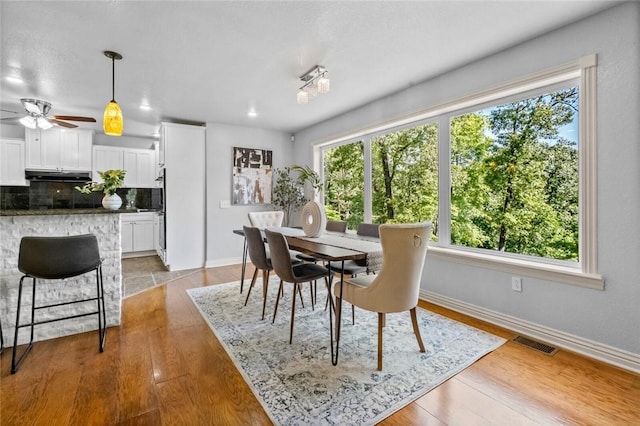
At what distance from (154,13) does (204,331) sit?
8.27 ft

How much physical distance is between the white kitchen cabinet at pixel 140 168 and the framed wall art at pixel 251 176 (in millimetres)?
2057

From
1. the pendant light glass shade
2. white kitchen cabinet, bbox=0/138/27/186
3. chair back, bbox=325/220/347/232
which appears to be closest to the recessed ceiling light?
the pendant light glass shade

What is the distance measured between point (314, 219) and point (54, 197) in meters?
5.59

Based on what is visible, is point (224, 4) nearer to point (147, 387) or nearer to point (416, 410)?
point (147, 387)

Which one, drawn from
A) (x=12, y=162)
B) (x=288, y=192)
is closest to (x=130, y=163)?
(x=12, y=162)

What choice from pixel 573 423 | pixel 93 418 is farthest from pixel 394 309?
pixel 93 418

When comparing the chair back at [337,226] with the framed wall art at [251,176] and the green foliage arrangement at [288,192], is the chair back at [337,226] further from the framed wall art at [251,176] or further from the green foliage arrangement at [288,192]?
the framed wall art at [251,176]

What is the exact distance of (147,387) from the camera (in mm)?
1809

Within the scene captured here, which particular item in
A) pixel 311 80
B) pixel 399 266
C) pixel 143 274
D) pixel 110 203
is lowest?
pixel 143 274

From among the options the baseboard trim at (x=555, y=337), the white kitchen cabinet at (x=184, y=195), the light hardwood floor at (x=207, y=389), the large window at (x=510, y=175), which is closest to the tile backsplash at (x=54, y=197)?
the white kitchen cabinet at (x=184, y=195)

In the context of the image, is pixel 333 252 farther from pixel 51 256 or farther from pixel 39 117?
pixel 39 117

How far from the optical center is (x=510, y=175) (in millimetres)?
2760

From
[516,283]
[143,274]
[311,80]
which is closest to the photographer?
[516,283]

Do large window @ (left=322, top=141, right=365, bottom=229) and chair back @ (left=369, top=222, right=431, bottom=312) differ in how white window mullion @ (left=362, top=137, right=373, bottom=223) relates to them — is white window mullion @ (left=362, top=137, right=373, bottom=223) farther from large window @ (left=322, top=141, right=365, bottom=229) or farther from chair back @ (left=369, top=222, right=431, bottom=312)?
chair back @ (left=369, top=222, right=431, bottom=312)
